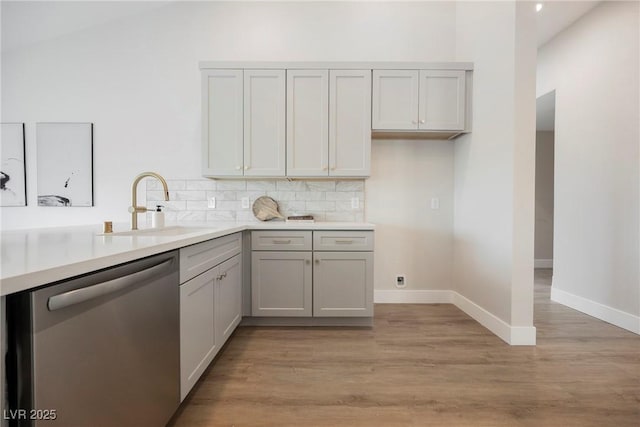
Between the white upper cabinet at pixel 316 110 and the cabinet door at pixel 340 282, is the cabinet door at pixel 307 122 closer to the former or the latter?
the white upper cabinet at pixel 316 110

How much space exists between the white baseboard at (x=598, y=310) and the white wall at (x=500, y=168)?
1.02 meters

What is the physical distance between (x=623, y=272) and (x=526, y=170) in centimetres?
141

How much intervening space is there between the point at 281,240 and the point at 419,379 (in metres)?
1.43

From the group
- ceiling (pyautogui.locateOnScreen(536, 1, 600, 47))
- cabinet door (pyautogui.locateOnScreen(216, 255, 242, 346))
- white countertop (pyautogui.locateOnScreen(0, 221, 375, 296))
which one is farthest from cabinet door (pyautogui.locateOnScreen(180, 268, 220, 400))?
ceiling (pyautogui.locateOnScreen(536, 1, 600, 47))

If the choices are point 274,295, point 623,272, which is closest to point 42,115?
point 274,295

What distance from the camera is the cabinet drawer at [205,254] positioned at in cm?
145

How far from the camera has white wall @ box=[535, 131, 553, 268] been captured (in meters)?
5.62

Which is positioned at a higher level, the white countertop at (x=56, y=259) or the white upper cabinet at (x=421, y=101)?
the white upper cabinet at (x=421, y=101)

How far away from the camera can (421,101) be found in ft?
9.44

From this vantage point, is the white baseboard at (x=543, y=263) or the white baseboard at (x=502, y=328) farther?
the white baseboard at (x=543, y=263)

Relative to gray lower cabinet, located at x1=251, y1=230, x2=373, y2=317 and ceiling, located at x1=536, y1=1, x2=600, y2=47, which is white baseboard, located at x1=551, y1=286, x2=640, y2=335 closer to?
gray lower cabinet, located at x1=251, y1=230, x2=373, y2=317

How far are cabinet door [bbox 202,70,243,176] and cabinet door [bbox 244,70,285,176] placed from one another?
0.07m

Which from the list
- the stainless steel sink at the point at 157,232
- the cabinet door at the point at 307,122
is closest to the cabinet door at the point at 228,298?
the stainless steel sink at the point at 157,232

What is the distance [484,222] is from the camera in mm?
2674
